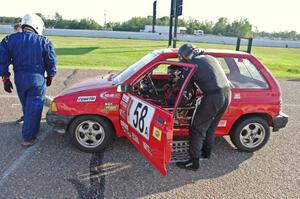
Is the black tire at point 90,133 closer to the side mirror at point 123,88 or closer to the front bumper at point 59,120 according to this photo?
the front bumper at point 59,120

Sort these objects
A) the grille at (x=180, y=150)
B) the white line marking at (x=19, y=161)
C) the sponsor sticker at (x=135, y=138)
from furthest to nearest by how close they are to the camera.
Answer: the grille at (x=180, y=150) < the sponsor sticker at (x=135, y=138) < the white line marking at (x=19, y=161)

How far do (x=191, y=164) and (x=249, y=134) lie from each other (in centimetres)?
121

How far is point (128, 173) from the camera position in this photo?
12.3ft

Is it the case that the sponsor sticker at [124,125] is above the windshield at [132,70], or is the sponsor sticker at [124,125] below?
below

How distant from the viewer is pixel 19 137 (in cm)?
473

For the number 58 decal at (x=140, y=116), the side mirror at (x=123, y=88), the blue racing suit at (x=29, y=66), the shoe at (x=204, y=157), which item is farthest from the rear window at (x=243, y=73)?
the blue racing suit at (x=29, y=66)

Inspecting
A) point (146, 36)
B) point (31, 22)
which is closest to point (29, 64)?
point (31, 22)

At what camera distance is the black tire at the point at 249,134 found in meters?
4.45

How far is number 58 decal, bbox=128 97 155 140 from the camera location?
339 cm

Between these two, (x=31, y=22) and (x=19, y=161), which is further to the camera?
(x=31, y=22)

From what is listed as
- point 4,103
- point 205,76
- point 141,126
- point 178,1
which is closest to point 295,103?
point 205,76

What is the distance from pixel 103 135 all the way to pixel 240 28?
101 m

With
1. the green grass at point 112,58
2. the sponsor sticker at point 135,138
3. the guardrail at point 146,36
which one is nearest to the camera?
the sponsor sticker at point 135,138

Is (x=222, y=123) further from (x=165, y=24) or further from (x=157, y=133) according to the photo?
(x=165, y=24)
